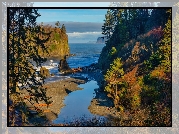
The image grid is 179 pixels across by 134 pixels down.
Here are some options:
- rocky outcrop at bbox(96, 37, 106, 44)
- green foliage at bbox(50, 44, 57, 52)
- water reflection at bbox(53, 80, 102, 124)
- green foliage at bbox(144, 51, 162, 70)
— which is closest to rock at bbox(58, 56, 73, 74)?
green foliage at bbox(50, 44, 57, 52)

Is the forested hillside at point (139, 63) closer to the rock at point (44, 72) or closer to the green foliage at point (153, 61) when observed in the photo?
the green foliage at point (153, 61)

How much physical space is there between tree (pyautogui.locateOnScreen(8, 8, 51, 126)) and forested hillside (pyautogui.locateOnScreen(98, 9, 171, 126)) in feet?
6.40

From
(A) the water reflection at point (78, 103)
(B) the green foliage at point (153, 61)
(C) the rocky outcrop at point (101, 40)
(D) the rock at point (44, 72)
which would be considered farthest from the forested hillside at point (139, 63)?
(D) the rock at point (44, 72)

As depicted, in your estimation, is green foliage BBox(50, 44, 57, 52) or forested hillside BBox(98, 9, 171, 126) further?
green foliage BBox(50, 44, 57, 52)

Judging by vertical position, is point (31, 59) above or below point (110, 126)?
above

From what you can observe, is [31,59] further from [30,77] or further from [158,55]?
[158,55]

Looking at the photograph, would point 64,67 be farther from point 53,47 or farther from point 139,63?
point 139,63

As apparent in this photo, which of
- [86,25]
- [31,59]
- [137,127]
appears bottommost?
[137,127]

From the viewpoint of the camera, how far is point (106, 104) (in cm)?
1373

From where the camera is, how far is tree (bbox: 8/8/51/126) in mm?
13383

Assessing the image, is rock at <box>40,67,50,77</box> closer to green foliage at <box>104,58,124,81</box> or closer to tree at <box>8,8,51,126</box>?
tree at <box>8,8,51,126</box>

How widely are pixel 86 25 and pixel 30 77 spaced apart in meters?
2.31

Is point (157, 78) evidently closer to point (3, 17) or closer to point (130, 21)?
point (130, 21)

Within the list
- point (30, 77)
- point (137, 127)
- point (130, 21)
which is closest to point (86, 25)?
point (130, 21)
